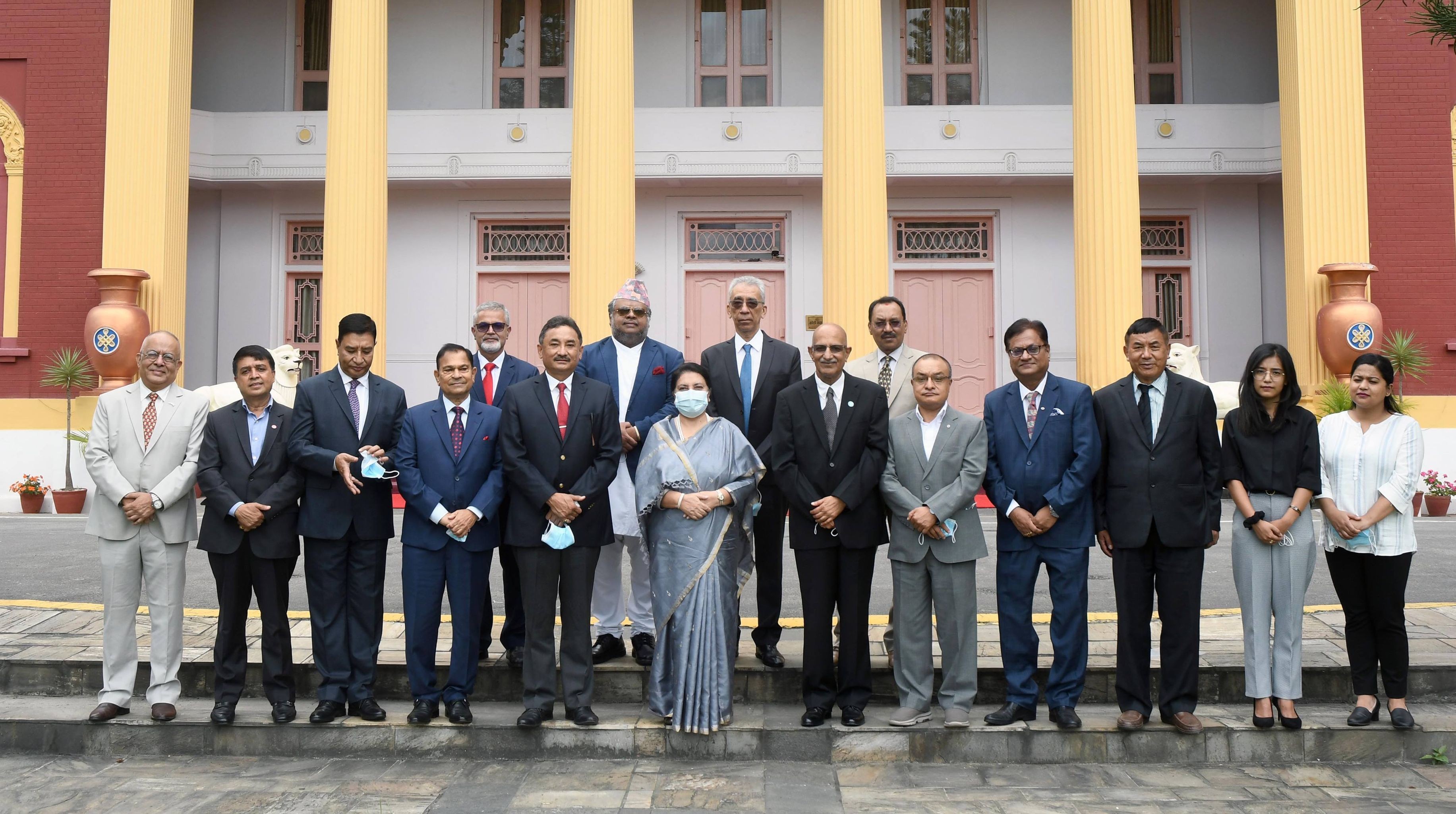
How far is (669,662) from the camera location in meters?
5.25

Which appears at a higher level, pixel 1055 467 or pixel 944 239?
pixel 944 239

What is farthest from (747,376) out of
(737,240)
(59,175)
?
(59,175)

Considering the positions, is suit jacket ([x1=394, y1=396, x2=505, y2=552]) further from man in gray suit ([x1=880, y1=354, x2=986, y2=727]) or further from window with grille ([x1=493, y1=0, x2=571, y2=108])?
window with grille ([x1=493, y1=0, x2=571, y2=108])

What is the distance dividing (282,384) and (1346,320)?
12532 mm

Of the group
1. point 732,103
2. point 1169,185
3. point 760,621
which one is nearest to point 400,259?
point 732,103

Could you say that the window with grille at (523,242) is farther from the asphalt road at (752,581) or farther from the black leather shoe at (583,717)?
the black leather shoe at (583,717)

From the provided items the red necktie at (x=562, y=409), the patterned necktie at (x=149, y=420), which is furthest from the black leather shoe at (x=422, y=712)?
the patterned necktie at (x=149, y=420)

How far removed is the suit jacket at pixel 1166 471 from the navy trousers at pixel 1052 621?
26 centimetres

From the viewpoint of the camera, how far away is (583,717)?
5195mm

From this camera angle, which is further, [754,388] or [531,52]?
[531,52]

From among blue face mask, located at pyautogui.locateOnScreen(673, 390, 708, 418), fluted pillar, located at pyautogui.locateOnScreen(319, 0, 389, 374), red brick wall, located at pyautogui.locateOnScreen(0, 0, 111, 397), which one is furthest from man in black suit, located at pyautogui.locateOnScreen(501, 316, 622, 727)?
red brick wall, located at pyautogui.locateOnScreen(0, 0, 111, 397)

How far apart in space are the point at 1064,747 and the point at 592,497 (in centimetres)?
241

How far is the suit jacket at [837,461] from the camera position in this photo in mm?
5230

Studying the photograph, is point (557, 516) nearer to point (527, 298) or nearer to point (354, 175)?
point (354, 175)
